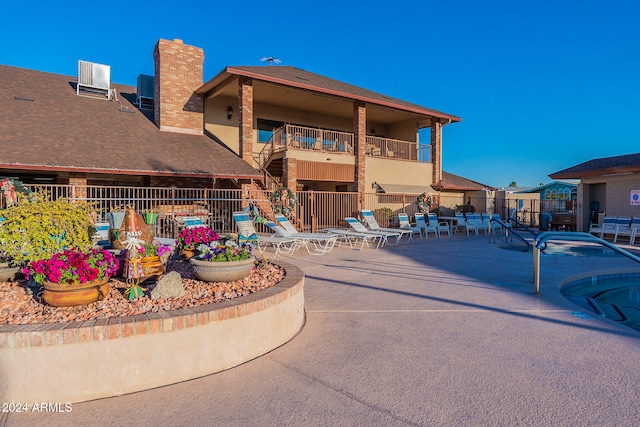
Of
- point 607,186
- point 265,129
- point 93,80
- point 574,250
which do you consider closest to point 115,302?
point 574,250

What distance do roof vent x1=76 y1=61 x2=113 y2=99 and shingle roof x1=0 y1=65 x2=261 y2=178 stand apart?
0.47m

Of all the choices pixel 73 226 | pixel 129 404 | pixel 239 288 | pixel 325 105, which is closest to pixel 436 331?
pixel 239 288

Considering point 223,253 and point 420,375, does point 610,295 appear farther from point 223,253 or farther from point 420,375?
point 223,253

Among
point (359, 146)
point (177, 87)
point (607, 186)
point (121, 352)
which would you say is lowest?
point (121, 352)

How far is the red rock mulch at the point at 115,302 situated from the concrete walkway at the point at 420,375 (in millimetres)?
761

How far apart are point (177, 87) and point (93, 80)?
155 inches

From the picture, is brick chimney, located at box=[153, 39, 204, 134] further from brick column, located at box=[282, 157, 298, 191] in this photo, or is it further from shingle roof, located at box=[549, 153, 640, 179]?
shingle roof, located at box=[549, 153, 640, 179]

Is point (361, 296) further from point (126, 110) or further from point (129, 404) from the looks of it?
point (126, 110)

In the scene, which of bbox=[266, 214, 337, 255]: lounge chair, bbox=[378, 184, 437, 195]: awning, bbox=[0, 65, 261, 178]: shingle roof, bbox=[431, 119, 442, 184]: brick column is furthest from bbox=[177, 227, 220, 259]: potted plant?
bbox=[431, 119, 442, 184]: brick column

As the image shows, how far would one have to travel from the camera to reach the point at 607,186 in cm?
1523

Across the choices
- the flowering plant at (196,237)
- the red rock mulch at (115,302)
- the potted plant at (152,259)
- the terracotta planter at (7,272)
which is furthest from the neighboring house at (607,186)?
the terracotta planter at (7,272)

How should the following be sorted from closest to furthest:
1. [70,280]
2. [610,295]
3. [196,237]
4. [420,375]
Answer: [420,375] → [70,280] → [196,237] → [610,295]

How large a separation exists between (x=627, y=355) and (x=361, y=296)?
9.89ft

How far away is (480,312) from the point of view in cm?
473
